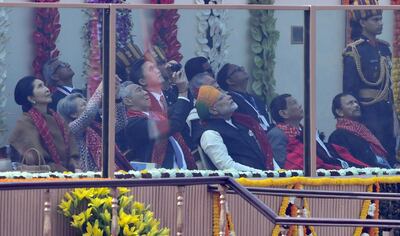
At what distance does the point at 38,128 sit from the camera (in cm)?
885

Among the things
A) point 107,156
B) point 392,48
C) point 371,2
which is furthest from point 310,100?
point 371,2

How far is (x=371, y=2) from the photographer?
628 inches

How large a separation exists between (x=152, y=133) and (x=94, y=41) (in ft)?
2.64

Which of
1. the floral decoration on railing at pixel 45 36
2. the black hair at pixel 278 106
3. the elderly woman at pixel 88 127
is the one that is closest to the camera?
the floral decoration on railing at pixel 45 36

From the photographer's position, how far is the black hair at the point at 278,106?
31.4 ft

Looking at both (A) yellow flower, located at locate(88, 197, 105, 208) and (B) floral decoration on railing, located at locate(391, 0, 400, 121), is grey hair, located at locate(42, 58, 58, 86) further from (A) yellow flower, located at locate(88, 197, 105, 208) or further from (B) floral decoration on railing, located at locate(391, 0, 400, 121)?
(B) floral decoration on railing, located at locate(391, 0, 400, 121)

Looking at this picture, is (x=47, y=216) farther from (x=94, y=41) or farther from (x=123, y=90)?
(x=94, y=41)

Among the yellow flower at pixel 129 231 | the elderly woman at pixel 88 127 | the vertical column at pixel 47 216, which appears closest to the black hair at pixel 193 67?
the elderly woman at pixel 88 127

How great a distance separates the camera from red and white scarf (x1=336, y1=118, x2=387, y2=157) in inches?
386

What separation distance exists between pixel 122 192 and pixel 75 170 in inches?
35.2

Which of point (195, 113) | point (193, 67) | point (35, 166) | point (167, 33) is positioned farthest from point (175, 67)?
point (35, 166)

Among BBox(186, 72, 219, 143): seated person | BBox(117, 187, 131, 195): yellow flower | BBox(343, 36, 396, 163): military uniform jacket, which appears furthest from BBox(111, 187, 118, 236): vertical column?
BBox(343, 36, 396, 163): military uniform jacket

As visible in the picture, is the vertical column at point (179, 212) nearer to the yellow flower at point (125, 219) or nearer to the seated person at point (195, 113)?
the yellow flower at point (125, 219)

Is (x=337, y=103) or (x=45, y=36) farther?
(x=337, y=103)
